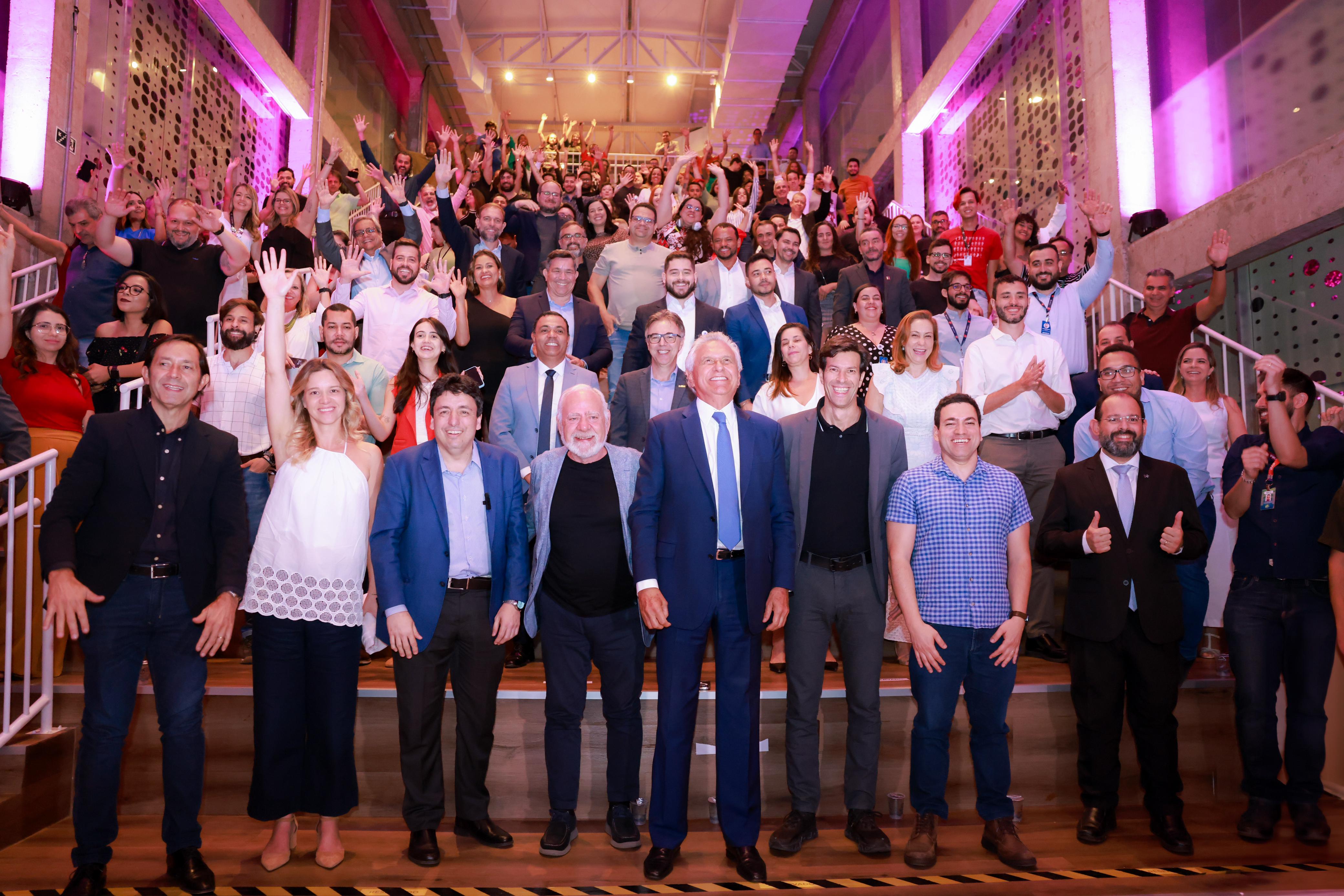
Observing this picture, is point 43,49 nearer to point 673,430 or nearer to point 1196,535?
point 673,430

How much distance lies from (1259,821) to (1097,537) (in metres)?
1.29

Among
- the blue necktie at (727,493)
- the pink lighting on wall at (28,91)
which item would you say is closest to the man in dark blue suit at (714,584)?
Answer: the blue necktie at (727,493)

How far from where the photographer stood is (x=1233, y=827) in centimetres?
346

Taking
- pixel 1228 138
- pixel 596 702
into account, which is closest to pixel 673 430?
pixel 596 702

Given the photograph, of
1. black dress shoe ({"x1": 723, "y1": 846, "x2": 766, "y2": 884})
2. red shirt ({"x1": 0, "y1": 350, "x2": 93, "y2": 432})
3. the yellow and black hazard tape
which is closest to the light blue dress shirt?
the yellow and black hazard tape

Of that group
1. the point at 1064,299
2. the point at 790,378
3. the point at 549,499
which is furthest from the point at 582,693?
the point at 1064,299

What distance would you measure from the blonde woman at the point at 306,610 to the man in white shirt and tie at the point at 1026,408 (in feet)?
9.36

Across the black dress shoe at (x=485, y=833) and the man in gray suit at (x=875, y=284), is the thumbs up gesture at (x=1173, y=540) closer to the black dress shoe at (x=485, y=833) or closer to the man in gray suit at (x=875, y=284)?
the black dress shoe at (x=485, y=833)

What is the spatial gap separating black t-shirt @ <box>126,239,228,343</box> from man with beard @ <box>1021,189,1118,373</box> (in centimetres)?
502

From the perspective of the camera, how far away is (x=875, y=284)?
609 centimetres

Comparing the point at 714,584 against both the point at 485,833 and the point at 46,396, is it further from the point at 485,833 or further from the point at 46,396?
the point at 46,396

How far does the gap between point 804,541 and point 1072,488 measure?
3.61 feet

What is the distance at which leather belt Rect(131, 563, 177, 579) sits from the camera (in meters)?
2.84

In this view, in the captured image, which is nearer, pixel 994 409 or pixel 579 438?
pixel 579 438
